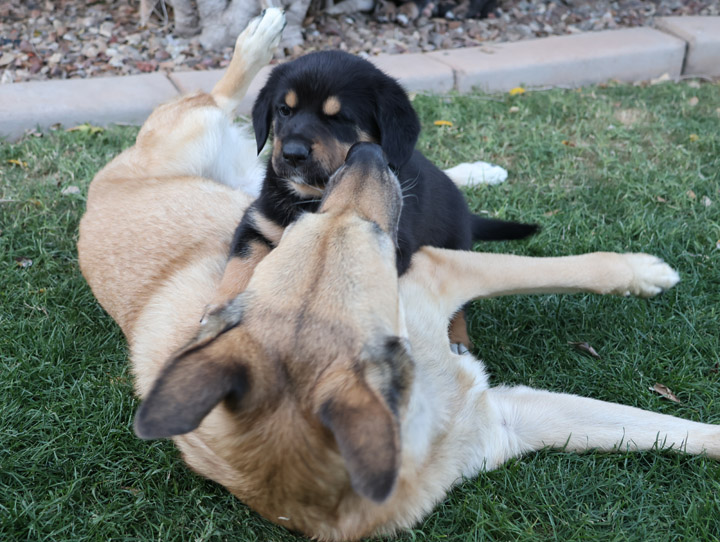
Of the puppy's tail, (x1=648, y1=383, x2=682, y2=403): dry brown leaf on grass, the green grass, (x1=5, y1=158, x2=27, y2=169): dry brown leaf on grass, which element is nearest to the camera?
the green grass

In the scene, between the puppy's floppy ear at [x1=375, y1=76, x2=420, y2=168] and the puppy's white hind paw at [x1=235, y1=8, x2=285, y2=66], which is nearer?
the puppy's floppy ear at [x1=375, y1=76, x2=420, y2=168]

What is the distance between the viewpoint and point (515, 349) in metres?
3.46

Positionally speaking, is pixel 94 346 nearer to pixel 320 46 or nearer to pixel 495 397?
pixel 495 397

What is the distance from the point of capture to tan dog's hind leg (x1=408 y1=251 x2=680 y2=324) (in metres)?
3.14

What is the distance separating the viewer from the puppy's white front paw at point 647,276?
3428 millimetres

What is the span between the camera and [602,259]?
3.36m

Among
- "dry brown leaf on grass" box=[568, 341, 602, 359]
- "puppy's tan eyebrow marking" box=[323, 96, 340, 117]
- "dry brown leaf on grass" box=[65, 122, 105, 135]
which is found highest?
"puppy's tan eyebrow marking" box=[323, 96, 340, 117]

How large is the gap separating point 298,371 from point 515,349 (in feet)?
5.52

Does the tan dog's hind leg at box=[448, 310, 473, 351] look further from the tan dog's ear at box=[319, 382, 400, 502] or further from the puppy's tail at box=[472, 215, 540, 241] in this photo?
the tan dog's ear at box=[319, 382, 400, 502]

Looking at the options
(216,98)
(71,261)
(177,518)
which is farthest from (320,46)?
(177,518)

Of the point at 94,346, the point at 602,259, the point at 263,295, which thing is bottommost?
the point at 94,346

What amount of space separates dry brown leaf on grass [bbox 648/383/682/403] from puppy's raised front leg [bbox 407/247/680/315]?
53 cm

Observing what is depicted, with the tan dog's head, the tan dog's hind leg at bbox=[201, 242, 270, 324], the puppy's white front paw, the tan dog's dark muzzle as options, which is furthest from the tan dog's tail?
the puppy's white front paw

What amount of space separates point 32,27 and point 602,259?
6868 millimetres
